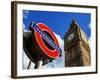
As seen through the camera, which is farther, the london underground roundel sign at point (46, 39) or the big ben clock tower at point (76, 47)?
the big ben clock tower at point (76, 47)

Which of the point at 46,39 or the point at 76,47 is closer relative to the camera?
the point at 46,39

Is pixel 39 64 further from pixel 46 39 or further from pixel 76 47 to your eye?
pixel 76 47

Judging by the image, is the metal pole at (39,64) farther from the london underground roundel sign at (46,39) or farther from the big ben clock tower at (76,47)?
the big ben clock tower at (76,47)

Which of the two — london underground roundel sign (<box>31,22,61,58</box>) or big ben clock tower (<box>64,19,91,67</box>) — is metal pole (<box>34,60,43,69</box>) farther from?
big ben clock tower (<box>64,19,91,67</box>)

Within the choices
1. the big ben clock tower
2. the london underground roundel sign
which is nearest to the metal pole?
the london underground roundel sign

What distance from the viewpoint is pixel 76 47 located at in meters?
2.08

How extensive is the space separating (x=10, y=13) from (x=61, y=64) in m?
0.58

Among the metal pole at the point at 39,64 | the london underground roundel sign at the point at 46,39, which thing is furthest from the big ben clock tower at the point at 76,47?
the metal pole at the point at 39,64

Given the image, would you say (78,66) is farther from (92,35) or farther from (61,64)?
(92,35)

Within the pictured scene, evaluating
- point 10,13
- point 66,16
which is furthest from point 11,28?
point 66,16

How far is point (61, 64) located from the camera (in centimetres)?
202

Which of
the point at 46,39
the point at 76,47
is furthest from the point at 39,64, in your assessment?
the point at 76,47

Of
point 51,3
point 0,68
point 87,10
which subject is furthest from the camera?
point 87,10

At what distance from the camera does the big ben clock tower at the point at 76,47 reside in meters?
2.05
